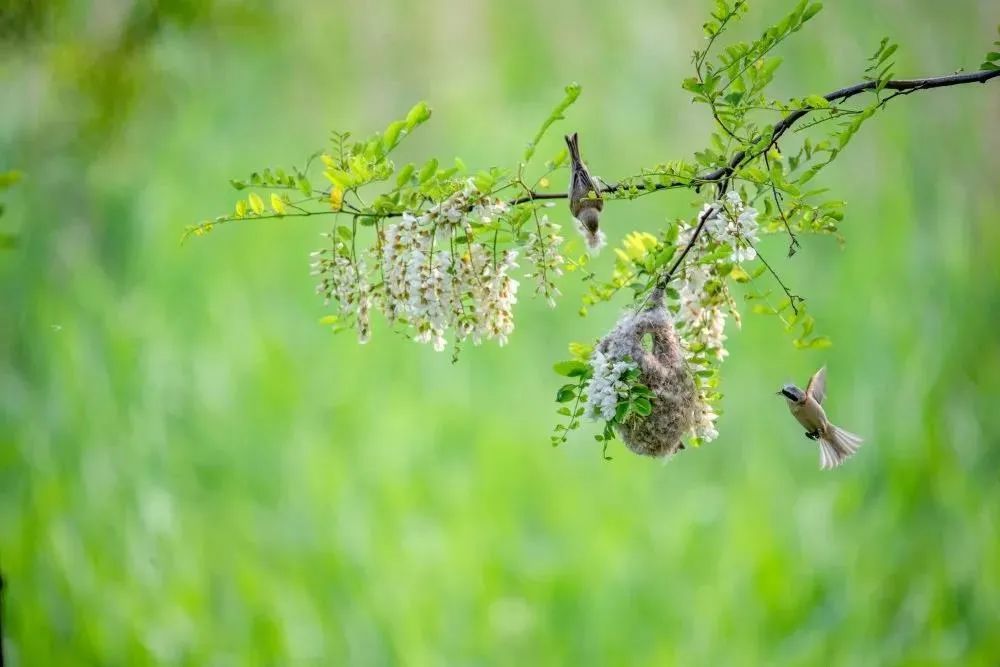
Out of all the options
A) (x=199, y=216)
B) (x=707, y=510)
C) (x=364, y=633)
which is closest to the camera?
(x=364, y=633)

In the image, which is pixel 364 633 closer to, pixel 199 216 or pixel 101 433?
pixel 101 433

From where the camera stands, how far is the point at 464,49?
10.7 ft

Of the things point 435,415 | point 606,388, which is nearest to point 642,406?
point 606,388

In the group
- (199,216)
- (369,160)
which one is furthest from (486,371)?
(369,160)

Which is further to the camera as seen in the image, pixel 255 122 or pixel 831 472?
pixel 255 122

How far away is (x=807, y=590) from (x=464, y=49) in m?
1.89

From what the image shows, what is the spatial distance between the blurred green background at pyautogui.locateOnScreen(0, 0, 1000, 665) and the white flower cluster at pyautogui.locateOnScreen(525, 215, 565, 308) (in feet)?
5.37

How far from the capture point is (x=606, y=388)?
0.95m

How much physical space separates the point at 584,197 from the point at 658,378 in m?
0.20

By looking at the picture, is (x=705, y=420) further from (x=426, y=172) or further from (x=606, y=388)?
(x=426, y=172)

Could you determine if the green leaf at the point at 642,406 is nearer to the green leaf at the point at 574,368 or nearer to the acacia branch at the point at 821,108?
the green leaf at the point at 574,368

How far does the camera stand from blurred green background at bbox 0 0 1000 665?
255cm

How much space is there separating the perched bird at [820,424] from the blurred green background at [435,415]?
156 centimetres

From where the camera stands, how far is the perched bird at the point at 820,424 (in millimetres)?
1033
